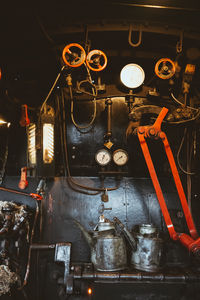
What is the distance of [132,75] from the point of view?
150 inches

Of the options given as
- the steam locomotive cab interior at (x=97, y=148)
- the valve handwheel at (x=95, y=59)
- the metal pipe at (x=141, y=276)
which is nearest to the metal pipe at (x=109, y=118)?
the steam locomotive cab interior at (x=97, y=148)

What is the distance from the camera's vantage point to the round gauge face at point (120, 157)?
3814 mm

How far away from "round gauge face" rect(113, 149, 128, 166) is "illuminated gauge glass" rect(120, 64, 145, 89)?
1188mm

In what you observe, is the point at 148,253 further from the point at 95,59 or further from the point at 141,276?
the point at 95,59

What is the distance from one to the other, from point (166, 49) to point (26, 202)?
3.91 meters

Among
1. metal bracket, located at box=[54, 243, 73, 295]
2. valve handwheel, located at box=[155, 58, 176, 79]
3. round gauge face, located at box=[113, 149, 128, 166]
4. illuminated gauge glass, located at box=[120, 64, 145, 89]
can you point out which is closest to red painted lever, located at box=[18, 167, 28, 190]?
metal bracket, located at box=[54, 243, 73, 295]

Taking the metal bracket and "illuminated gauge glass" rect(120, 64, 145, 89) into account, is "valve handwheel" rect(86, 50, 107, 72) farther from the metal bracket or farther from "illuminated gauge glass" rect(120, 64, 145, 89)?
the metal bracket

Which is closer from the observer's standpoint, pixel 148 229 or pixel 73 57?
pixel 148 229

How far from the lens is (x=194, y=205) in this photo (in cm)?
393

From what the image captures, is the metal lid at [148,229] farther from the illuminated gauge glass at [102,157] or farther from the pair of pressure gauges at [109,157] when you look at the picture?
the illuminated gauge glass at [102,157]

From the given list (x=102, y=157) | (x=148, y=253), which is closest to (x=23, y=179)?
(x=102, y=157)

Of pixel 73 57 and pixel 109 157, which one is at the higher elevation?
pixel 73 57

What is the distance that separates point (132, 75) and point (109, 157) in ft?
4.93

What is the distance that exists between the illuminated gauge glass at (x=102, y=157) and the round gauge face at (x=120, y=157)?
114mm
